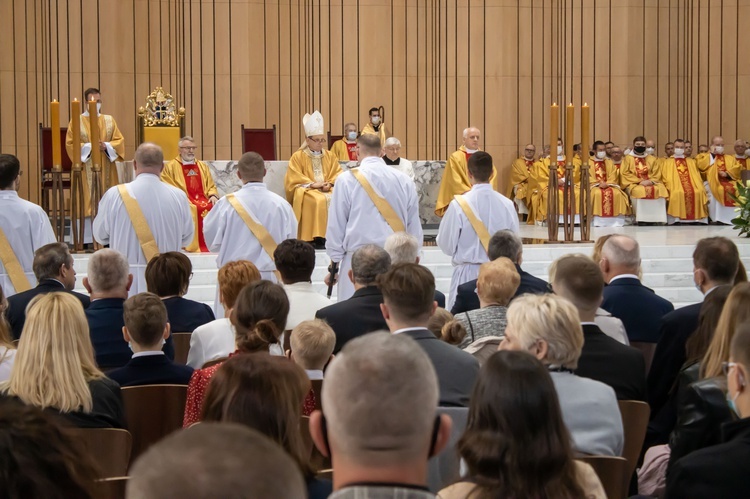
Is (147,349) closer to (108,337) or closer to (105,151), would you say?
(108,337)

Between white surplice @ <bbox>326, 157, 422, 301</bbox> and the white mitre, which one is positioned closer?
white surplice @ <bbox>326, 157, 422, 301</bbox>

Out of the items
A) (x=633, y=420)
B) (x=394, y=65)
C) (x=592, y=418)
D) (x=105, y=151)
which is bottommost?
(x=633, y=420)

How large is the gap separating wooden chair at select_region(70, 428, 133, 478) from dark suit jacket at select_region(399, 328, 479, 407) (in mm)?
988

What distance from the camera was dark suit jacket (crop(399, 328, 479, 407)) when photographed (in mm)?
3703

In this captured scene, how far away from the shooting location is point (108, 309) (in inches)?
201

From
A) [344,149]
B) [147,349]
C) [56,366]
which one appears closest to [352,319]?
[147,349]

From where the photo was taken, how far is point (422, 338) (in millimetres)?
3893

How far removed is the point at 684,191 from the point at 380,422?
16425mm

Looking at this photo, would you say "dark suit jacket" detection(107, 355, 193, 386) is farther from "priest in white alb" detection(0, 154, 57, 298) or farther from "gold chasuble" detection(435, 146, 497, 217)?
"gold chasuble" detection(435, 146, 497, 217)

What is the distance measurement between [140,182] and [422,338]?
4.52 meters

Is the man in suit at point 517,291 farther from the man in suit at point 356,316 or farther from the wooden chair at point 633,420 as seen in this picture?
the wooden chair at point 633,420

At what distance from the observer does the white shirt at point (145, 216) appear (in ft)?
26.2

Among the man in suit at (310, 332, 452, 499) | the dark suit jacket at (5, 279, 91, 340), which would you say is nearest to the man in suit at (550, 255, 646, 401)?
the man in suit at (310, 332, 452, 499)

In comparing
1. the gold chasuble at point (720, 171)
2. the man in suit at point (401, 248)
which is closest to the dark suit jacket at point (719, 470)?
the man in suit at point (401, 248)
